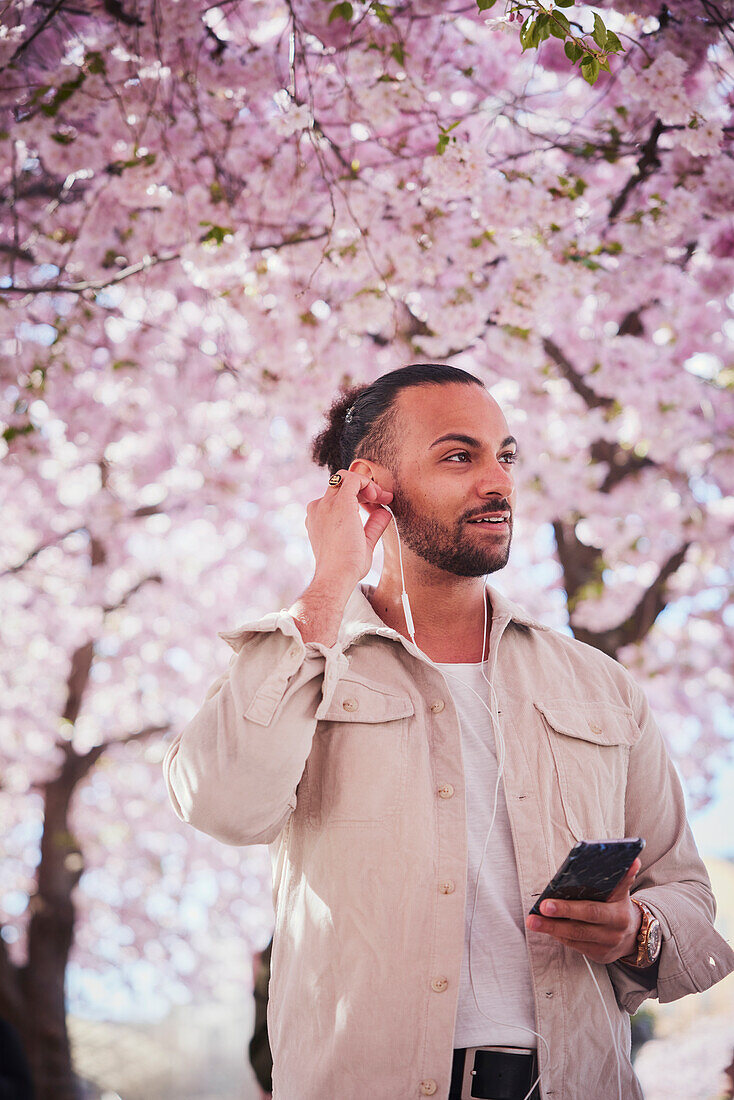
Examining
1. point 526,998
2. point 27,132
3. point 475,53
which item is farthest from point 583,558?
point 526,998

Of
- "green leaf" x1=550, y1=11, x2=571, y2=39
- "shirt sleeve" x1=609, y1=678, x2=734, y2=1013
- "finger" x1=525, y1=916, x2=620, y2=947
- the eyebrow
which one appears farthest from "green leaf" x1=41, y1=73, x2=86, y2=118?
"finger" x1=525, y1=916, x2=620, y2=947

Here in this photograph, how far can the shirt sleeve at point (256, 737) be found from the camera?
1.58 metres

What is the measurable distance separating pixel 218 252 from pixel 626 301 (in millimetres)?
1901

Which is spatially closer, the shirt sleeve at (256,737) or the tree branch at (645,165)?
the shirt sleeve at (256,737)

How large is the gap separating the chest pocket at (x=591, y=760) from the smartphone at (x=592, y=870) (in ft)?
0.71

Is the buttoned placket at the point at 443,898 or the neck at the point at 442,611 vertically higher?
the neck at the point at 442,611

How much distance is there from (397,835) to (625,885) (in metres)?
0.41

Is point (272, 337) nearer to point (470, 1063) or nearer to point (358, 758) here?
point (358, 758)

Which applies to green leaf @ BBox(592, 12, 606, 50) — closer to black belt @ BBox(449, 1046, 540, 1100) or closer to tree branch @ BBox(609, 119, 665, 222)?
tree branch @ BBox(609, 119, 665, 222)

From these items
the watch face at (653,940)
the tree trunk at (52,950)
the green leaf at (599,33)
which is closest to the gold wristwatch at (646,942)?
the watch face at (653,940)

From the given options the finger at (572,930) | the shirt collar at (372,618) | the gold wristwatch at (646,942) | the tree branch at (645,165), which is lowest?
the gold wristwatch at (646,942)

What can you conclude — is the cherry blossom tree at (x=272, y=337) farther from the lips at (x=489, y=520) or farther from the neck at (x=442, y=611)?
the neck at (x=442, y=611)

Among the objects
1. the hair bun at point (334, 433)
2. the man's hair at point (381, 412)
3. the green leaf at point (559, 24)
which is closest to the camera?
the green leaf at point (559, 24)

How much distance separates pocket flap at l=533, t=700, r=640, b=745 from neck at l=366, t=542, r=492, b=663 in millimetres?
226
